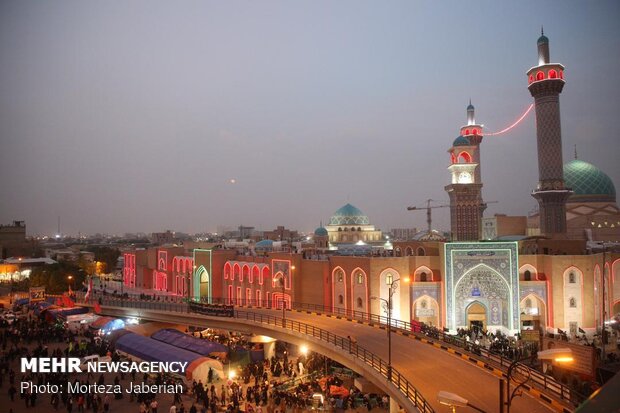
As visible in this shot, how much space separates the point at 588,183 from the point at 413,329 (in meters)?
49.0

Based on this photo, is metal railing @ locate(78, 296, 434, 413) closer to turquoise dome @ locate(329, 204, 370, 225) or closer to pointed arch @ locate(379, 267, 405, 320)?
pointed arch @ locate(379, 267, 405, 320)

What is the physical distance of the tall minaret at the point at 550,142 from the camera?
5147 centimetres

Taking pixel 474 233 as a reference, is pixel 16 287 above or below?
below

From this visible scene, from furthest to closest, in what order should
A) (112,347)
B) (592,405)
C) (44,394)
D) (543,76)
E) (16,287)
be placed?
1. (16,287)
2. (543,76)
3. (112,347)
4. (44,394)
5. (592,405)

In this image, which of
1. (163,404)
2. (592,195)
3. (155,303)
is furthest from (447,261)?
(592,195)

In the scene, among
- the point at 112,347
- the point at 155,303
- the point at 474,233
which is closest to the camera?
the point at 112,347

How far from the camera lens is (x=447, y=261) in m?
37.0

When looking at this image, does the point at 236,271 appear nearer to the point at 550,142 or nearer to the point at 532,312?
the point at 532,312

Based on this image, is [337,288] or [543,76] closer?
[337,288]

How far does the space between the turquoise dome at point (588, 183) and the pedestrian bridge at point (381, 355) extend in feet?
158

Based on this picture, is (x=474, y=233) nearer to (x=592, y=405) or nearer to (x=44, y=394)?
(x=44, y=394)

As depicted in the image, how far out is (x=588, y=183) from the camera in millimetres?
68250

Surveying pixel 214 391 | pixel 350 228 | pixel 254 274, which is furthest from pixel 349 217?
pixel 214 391

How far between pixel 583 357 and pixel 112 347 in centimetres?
3060
